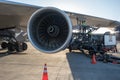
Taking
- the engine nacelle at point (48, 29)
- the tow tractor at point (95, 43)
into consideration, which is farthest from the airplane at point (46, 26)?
the tow tractor at point (95, 43)

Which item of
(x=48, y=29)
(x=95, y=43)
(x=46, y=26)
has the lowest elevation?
(x=95, y=43)

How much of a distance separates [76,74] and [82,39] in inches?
384

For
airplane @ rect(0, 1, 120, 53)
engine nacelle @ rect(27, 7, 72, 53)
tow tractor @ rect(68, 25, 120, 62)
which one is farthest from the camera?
tow tractor @ rect(68, 25, 120, 62)

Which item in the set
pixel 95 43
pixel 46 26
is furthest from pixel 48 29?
pixel 95 43

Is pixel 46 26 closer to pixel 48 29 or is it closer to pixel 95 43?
pixel 48 29

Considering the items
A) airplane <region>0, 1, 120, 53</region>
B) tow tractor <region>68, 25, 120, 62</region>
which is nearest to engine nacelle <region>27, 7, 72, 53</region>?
airplane <region>0, 1, 120, 53</region>

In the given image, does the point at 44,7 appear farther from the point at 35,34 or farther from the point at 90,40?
the point at 90,40

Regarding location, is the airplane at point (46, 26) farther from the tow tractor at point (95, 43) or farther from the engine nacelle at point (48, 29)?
the tow tractor at point (95, 43)

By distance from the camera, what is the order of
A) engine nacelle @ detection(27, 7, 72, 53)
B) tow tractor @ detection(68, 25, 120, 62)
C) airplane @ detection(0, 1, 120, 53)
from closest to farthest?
airplane @ detection(0, 1, 120, 53)
engine nacelle @ detection(27, 7, 72, 53)
tow tractor @ detection(68, 25, 120, 62)

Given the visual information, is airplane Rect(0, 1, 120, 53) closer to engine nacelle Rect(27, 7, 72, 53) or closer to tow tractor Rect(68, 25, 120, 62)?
engine nacelle Rect(27, 7, 72, 53)

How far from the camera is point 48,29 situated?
7.31 m

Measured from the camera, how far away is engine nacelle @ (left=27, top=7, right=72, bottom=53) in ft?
22.9

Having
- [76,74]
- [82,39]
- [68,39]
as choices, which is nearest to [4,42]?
[82,39]

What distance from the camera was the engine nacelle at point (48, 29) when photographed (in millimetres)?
6973
